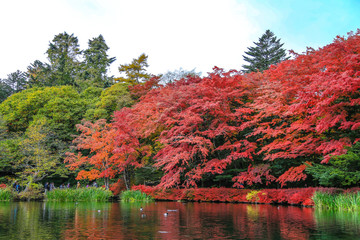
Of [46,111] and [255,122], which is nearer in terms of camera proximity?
[255,122]

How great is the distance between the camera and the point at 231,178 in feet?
62.4

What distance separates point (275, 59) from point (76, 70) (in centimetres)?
2654

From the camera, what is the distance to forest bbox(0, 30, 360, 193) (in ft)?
43.1

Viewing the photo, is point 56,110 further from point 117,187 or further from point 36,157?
point 117,187

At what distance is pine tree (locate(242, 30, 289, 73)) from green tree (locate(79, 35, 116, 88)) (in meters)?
17.7

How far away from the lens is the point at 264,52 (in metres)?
38.3

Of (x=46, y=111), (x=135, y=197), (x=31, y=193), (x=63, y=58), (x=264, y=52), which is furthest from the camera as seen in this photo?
(x=63, y=58)

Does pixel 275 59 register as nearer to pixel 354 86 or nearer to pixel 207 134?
pixel 207 134

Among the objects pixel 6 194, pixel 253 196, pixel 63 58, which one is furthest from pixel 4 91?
pixel 253 196

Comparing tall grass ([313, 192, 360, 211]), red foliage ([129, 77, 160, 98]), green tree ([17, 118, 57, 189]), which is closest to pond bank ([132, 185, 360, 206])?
tall grass ([313, 192, 360, 211])

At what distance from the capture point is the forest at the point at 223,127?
43.1ft

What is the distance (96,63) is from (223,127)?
91.0ft

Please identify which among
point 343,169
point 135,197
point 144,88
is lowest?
point 135,197

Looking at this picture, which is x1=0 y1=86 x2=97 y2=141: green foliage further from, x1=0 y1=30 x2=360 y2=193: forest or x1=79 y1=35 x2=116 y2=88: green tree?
x1=79 y1=35 x2=116 y2=88: green tree
